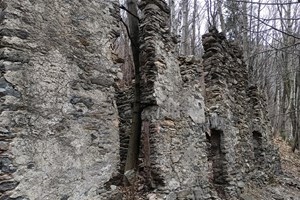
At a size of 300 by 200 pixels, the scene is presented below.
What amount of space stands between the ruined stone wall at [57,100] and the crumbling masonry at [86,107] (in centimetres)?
1

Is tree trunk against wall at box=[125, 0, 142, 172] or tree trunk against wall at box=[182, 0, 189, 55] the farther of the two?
tree trunk against wall at box=[182, 0, 189, 55]

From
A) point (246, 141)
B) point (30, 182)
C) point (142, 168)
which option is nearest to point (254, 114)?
point (246, 141)

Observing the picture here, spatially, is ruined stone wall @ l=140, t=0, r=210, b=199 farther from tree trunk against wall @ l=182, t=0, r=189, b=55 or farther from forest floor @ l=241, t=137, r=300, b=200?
tree trunk against wall @ l=182, t=0, r=189, b=55

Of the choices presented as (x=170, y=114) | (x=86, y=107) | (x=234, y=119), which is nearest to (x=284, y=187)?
(x=234, y=119)

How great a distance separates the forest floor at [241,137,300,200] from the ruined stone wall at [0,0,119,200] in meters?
4.48

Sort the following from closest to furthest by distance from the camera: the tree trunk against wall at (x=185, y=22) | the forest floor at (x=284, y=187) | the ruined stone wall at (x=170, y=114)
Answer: the ruined stone wall at (x=170, y=114), the forest floor at (x=284, y=187), the tree trunk against wall at (x=185, y=22)

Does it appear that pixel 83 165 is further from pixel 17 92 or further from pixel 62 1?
pixel 62 1

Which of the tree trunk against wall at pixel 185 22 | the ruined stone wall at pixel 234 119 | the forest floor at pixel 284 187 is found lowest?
the forest floor at pixel 284 187

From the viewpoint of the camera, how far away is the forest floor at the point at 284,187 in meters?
7.98

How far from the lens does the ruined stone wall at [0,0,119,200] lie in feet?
11.5

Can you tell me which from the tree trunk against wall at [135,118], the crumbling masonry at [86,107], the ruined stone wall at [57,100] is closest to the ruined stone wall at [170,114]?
the crumbling masonry at [86,107]

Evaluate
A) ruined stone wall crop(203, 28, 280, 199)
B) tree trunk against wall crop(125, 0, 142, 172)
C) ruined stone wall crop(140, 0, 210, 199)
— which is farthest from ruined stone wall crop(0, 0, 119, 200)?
ruined stone wall crop(203, 28, 280, 199)

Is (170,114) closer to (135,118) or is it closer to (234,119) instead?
(135,118)

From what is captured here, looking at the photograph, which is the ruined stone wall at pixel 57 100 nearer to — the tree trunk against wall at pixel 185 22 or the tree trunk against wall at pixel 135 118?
the tree trunk against wall at pixel 135 118
